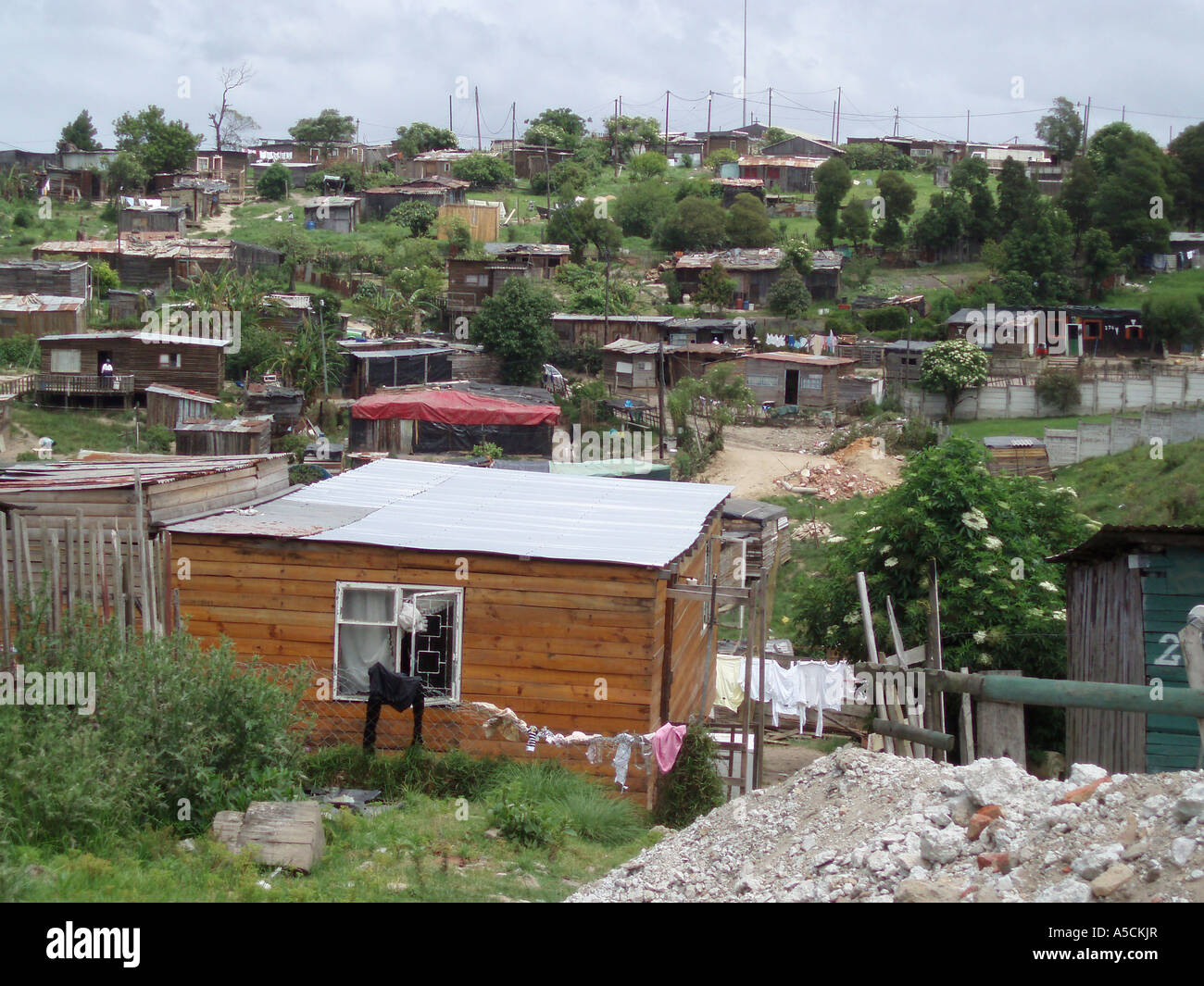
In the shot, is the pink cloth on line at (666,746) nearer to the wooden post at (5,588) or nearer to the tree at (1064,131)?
the wooden post at (5,588)

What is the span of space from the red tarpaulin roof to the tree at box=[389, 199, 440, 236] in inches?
1038

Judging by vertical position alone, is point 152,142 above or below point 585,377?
above

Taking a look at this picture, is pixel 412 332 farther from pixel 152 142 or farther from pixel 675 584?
pixel 675 584

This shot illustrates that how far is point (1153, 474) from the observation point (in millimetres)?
26812

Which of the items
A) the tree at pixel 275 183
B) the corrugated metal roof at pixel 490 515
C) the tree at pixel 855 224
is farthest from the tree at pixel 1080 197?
the corrugated metal roof at pixel 490 515

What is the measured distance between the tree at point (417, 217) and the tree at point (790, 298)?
60.0 ft

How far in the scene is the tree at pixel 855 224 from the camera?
58.8m

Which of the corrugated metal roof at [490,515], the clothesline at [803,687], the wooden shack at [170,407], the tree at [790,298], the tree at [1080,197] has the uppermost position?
the tree at [1080,197]

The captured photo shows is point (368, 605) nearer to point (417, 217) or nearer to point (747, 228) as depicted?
point (417, 217)

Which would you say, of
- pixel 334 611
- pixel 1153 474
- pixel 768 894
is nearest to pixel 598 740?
pixel 334 611

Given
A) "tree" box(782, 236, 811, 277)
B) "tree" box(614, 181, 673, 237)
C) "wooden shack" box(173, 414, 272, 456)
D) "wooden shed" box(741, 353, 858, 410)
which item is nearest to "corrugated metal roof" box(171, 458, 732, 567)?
"wooden shack" box(173, 414, 272, 456)

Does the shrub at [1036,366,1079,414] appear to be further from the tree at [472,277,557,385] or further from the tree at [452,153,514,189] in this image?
the tree at [452,153,514,189]
